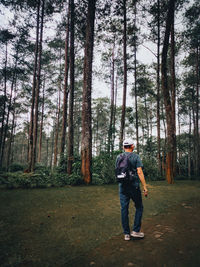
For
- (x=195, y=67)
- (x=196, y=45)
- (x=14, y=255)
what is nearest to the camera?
(x=14, y=255)

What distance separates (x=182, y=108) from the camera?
80.3 feet

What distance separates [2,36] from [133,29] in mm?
13831

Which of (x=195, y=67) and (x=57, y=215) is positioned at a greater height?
(x=195, y=67)

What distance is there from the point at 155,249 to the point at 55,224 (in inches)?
86.9

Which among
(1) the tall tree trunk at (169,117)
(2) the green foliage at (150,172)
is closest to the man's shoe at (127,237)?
(1) the tall tree trunk at (169,117)

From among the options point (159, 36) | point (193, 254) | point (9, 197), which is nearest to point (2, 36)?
point (159, 36)

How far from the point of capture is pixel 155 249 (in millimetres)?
2463

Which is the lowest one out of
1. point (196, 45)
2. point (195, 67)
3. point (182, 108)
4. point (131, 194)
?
point (131, 194)

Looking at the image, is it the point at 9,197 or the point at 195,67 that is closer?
the point at 9,197

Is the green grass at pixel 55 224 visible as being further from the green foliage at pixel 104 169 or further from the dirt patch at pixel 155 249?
the green foliage at pixel 104 169

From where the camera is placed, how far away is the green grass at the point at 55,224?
2422 millimetres

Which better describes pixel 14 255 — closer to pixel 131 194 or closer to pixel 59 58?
pixel 131 194

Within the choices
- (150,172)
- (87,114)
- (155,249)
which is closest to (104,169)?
(87,114)

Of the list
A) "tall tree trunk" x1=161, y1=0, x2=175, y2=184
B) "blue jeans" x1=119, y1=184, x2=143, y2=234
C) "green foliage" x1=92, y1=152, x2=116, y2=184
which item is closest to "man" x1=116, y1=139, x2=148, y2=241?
"blue jeans" x1=119, y1=184, x2=143, y2=234
